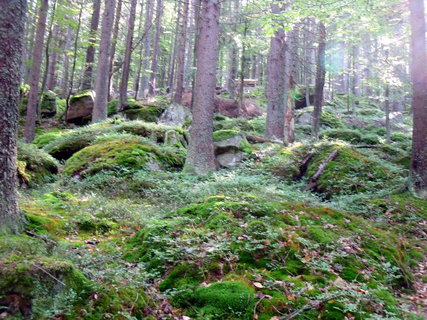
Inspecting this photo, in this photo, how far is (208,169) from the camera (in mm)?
10320

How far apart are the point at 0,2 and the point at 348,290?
495 centimetres

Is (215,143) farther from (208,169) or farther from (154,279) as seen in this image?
(154,279)

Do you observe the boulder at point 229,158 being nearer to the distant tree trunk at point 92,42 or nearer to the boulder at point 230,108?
the boulder at point 230,108

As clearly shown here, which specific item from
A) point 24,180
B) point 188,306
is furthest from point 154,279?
point 24,180

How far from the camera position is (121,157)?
9.67 meters

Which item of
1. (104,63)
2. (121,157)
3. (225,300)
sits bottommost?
(225,300)

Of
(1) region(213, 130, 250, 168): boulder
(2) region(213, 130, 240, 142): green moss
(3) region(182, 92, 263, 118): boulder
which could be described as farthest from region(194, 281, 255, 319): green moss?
(3) region(182, 92, 263, 118): boulder

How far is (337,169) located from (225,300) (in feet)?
24.9

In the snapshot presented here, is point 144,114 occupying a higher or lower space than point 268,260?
higher

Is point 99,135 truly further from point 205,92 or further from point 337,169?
point 337,169

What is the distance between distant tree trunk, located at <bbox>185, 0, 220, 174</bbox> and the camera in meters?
10.3

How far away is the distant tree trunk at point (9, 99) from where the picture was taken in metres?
3.78

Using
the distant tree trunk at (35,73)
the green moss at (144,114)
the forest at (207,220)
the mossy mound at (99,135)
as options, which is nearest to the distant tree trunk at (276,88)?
the forest at (207,220)

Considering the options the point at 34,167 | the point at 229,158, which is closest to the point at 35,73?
the point at 34,167
